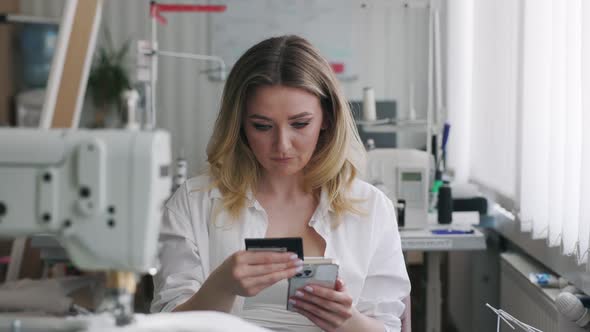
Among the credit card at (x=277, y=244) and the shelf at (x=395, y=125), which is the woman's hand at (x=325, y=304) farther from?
the shelf at (x=395, y=125)

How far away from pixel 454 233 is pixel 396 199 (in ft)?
0.76

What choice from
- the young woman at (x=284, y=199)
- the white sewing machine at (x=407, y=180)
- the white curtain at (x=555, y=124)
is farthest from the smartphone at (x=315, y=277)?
the white sewing machine at (x=407, y=180)

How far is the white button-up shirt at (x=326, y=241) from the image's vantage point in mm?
1598

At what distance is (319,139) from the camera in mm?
1745

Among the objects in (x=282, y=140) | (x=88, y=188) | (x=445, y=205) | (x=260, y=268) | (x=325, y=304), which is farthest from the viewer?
(x=445, y=205)

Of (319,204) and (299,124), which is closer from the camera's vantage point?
(299,124)

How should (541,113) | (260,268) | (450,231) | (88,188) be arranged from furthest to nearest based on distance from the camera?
(450,231)
(541,113)
(260,268)
(88,188)

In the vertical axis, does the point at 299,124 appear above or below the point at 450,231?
above

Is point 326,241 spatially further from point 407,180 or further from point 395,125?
point 395,125

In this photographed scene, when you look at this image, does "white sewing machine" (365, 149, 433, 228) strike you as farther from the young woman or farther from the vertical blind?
the young woman

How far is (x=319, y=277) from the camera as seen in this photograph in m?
1.35

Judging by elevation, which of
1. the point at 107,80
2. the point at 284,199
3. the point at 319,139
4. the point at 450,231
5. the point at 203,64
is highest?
the point at 203,64

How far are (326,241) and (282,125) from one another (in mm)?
293

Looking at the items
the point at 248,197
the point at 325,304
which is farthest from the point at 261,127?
the point at 325,304
